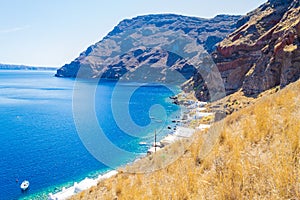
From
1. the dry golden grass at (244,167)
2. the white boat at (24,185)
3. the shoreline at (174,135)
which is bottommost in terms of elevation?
the white boat at (24,185)

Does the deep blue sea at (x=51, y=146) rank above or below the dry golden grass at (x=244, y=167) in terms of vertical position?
below

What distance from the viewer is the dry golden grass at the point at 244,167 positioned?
9.80ft

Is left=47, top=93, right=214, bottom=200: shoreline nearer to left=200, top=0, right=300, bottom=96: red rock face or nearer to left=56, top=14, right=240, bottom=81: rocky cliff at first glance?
left=200, top=0, right=300, bottom=96: red rock face

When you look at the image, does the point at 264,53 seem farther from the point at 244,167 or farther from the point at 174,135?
the point at 244,167

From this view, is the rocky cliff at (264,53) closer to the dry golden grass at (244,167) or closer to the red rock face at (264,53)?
the red rock face at (264,53)

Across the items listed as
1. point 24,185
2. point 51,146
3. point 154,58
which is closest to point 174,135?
point 51,146

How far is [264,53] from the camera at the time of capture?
151 ft

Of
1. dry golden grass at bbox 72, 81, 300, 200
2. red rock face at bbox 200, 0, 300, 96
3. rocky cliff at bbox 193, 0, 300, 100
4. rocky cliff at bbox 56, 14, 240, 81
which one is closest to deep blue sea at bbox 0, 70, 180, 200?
rocky cliff at bbox 193, 0, 300, 100

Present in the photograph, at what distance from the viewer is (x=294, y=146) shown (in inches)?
145

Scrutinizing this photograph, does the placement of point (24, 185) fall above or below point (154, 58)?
below

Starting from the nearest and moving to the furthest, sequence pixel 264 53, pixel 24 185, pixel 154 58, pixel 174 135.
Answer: pixel 24 185
pixel 174 135
pixel 264 53
pixel 154 58

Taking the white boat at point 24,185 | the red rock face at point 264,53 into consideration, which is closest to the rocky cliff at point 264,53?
the red rock face at point 264,53

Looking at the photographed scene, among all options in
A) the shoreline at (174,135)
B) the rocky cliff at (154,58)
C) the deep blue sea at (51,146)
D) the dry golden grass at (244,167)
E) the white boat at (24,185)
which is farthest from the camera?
the rocky cliff at (154,58)

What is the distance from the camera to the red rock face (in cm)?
3600
